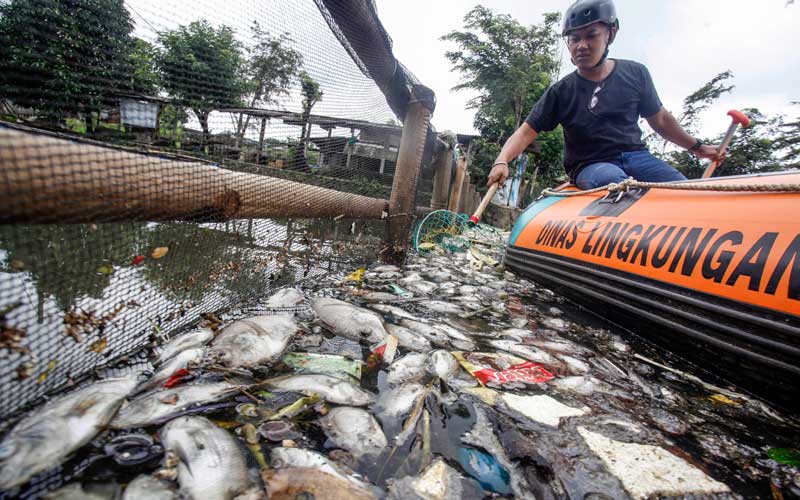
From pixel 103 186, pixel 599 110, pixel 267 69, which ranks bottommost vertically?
pixel 103 186

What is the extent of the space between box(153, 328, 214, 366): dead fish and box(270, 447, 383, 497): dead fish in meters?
0.50

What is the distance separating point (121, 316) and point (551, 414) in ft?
4.67

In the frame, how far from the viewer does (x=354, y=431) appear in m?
0.78

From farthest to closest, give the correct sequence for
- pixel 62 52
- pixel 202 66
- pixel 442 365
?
1. pixel 202 66
2. pixel 62 52
3. pixel 442 365

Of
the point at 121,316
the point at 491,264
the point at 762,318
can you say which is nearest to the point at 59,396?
the point at 121,316

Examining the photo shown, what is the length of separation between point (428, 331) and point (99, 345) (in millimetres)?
1092

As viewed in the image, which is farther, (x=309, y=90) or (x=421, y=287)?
(x=309, y=90)

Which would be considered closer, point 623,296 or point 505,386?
point 505,386

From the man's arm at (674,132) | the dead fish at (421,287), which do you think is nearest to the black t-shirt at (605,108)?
the man's arm at (674,132)

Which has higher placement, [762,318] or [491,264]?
[762,318]

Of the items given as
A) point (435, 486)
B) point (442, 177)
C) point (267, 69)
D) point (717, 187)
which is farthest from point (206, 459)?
point (442, 177)

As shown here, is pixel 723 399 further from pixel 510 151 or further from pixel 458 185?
pixel 458 185

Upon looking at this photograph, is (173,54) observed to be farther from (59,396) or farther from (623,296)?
(623,296)

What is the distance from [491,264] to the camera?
359 centimetres
